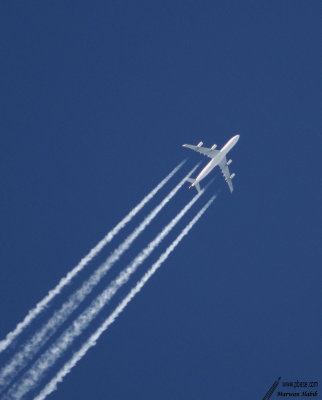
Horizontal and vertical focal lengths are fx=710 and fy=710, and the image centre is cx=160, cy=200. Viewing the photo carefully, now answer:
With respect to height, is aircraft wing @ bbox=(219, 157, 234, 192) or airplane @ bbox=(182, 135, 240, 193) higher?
aircraft wing @ bbox=(219, 157, 234, 192)

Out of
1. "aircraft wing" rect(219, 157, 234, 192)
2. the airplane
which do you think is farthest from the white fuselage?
"aircraft wing" rect(219, 157, 234, 192)

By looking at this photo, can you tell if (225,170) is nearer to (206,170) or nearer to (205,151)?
(205,151)

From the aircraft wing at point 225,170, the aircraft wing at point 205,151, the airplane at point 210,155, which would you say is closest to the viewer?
the airplane at point 210,155

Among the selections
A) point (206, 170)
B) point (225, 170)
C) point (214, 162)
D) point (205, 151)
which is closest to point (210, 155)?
point (205, 151)

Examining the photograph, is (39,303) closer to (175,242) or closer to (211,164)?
(175,242)

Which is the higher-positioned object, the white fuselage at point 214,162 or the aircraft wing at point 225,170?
the aircraft wing at point 225,170

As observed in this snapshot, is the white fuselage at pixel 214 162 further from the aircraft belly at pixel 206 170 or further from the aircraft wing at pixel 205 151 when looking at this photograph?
the aircraft wing at pixel 205 151

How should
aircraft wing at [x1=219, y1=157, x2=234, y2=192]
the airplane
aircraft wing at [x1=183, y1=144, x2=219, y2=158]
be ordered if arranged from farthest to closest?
aircraft wing at [x1=219, y1=157, x2=234, y2=192], aircraft wing at [x1=183, y1=144, x2=219, y2=158], the airplane

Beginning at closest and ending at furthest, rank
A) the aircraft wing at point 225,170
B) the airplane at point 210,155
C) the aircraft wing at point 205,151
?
the airplane at point 210,155
the aircraft wing at point 205,151
the aircraft wing at point 225,170

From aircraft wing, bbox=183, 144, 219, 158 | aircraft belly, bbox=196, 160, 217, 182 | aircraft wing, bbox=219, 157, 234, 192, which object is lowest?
aircraft belly, bbox=196, 160, 217, 182

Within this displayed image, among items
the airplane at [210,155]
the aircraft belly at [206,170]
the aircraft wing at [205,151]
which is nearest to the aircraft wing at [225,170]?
the airplane at [210,155]

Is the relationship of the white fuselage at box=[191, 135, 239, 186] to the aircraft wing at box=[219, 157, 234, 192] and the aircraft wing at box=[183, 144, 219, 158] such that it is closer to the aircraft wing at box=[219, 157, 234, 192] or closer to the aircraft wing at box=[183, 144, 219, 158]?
the aircraft wing at box=[183, 144, 219, 158]
